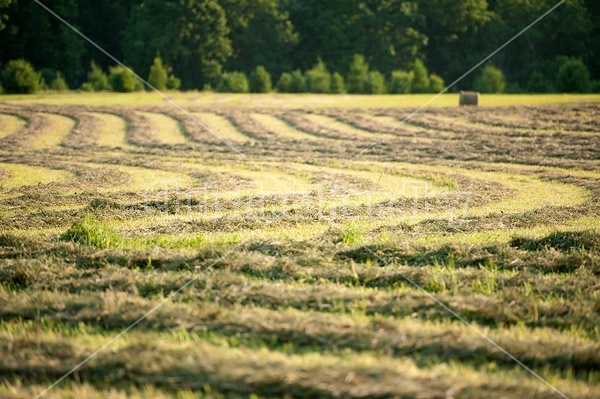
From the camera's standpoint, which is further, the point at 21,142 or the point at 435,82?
the point at 435,82

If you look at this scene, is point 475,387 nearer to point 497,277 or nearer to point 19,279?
point 497,277

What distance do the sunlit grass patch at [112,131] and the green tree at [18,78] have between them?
39.2ft

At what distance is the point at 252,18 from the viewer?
214 ft

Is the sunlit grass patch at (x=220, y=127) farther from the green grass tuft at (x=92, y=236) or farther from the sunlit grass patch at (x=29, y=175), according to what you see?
the green grass tuft at (x=92, y=236)

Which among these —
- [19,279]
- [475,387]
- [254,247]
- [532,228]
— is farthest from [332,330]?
[532,228]

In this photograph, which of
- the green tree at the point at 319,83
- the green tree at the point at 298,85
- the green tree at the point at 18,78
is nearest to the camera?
the green tree at the point at 18,78

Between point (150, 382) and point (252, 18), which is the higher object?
point (252, 18)

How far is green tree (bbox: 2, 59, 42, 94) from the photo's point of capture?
1594 inches

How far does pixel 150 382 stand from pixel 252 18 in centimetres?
6422

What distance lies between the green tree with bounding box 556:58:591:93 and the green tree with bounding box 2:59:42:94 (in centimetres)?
3623

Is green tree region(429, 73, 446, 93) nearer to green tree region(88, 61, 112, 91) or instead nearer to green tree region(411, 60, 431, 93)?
green tree region(411, 60, 431, 93)

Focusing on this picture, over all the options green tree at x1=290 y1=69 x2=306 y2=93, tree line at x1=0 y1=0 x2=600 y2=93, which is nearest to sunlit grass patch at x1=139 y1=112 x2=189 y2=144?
green tree at x1=290 y1=69 x2=306 y2=93

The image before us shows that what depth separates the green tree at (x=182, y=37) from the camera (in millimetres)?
56719

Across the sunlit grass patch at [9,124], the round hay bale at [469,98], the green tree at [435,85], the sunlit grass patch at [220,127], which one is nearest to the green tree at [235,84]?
the green tree at [435,85]
